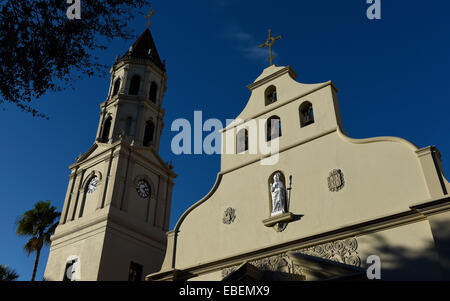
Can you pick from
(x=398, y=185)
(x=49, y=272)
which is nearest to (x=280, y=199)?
(x=398, y=185)

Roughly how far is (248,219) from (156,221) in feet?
38.4

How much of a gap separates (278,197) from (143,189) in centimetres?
1346

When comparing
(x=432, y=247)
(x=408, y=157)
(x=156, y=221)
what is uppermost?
(x=156, y=221)

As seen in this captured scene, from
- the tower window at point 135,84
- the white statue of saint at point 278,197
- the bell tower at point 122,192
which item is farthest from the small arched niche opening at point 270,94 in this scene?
the tower window at point 135,84

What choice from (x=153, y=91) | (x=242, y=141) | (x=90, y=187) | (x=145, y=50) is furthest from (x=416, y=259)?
(x=145, y=50)

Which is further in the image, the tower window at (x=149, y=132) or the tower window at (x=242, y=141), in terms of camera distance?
the tower window at (x=149, y=132)

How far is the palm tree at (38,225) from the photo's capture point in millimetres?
24656

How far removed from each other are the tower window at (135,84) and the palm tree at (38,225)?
30.9ft

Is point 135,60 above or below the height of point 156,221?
above

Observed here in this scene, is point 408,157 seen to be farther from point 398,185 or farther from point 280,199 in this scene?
point 280,199

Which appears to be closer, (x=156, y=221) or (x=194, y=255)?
(x=194, y=255)

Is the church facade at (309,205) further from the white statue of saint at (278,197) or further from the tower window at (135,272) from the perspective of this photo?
the tower window at (135,272)
